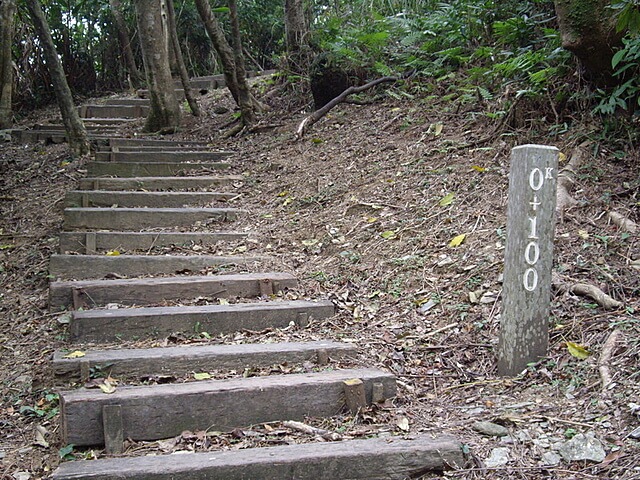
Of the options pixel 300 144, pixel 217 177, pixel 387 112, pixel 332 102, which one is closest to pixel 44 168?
pixel 217 177

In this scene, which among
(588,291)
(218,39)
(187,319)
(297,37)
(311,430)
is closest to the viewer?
(311,430)

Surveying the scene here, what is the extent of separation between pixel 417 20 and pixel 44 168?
538cm

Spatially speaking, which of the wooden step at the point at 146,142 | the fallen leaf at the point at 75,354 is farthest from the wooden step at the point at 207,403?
the wooden step at the point at 146,142

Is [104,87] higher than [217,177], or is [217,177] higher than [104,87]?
[104,87]

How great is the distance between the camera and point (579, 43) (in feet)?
16.1

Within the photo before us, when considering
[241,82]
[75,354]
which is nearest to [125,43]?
[241,82]

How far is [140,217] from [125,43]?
10.2 metres

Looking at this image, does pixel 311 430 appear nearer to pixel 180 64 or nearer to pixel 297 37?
pixel 297 37

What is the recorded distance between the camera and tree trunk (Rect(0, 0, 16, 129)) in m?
9.63

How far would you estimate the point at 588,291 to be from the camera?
12.0 feet

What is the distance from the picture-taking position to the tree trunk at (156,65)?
894 cm

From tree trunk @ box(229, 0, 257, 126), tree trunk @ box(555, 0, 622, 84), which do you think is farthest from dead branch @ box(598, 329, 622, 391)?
tree trunk @ box(229, 0, 257, 126)

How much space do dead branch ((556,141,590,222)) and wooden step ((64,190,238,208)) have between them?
3.35 metres

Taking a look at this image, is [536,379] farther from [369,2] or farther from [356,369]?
[369,2]
